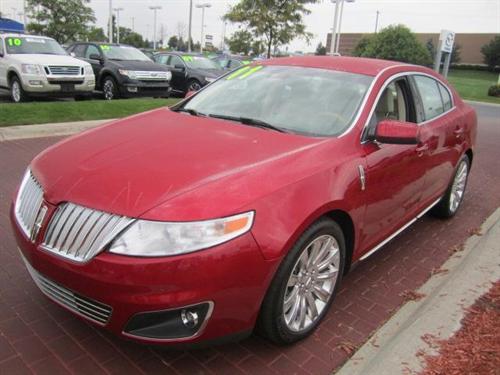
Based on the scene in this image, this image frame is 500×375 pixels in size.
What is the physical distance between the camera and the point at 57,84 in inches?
410

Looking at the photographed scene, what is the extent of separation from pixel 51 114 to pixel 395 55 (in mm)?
48932

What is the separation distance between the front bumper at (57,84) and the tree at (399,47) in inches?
1754

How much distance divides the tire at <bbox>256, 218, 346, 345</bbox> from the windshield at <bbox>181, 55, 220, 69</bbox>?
12.8 m

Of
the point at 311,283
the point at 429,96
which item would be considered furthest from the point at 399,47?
the point at 311,283

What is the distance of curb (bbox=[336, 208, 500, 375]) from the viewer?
2.64 metres

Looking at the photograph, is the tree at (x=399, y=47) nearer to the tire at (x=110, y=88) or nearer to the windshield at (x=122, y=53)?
the windshield at (x=122, y=53)

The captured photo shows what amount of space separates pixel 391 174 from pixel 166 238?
1885 millimetres

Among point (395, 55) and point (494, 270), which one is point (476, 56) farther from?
point (494, 270)

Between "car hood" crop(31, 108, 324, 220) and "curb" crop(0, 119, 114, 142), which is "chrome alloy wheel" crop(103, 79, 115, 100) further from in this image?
"car hood" crop(31, 108, 324, 220)

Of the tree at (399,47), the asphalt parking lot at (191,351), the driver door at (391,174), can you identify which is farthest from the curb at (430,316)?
the tree at (399,47)

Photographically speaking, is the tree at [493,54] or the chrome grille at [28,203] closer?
the chrome grille at [28,203]

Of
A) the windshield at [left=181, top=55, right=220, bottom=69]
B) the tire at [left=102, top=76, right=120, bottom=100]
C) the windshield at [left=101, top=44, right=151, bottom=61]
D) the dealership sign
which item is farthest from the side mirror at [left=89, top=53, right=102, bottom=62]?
the dealership sign

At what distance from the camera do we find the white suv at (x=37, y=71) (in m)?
10.1

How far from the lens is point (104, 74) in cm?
1241
